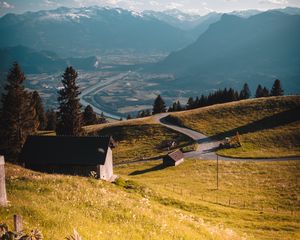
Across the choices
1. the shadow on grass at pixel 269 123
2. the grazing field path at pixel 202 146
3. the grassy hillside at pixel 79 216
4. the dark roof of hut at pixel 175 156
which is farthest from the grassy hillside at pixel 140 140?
the grassy hillside at pixel 79 216

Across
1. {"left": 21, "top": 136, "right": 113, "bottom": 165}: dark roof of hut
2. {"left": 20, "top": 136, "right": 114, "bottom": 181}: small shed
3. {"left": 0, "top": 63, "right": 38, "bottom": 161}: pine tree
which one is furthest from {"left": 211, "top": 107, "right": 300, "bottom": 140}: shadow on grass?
{"left": 0, "top": 63, "right": 38, "bottom": 161}: pine tree

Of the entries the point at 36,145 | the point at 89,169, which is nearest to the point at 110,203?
the point at 89,169

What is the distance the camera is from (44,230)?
579 inches

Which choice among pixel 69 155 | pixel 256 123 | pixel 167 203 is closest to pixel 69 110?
pixel 69 155

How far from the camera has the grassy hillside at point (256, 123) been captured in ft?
295

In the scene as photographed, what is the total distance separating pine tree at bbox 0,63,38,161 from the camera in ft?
216

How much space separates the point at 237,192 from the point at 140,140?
167 ft

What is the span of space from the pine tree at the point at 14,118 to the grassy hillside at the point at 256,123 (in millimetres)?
49566

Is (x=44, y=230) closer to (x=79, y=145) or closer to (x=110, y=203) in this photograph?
(x=110, y=203)

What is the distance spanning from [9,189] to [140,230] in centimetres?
1098

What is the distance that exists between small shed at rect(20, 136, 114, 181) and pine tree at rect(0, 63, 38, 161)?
7931mm

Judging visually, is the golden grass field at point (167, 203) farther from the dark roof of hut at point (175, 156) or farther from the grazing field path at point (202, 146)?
the grazing field path at point (202, 146)

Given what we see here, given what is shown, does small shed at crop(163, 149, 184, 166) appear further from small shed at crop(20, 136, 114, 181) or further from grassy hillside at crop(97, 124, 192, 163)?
small shed at crop(20, 136, 114, 181)

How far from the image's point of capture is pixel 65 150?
5756 centimetres
